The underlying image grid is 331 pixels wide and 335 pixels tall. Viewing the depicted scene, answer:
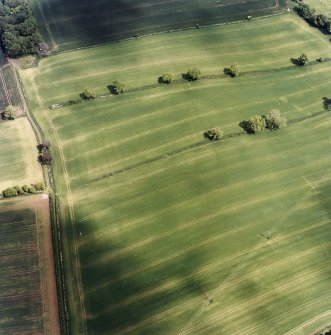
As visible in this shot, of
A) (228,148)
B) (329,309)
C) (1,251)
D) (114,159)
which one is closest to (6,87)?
(114,159)

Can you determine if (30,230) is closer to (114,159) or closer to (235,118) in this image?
(114,159)

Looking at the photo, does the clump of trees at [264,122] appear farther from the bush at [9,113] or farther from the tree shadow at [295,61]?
the bush at [9,113]

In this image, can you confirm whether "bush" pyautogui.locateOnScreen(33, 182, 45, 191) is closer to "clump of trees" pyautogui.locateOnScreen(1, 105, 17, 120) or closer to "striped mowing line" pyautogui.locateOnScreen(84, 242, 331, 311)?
"clump of trees" pyautogui.locateOnScreen(1, 105, 17, 120)

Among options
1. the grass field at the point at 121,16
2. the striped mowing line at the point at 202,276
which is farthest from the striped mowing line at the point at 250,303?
the grass field at the point at 121,16

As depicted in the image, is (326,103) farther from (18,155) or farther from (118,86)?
(18,155)

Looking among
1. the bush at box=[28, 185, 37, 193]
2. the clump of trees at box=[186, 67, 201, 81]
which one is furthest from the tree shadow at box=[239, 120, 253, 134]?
the bush at box=[28, 185, 37, 193]

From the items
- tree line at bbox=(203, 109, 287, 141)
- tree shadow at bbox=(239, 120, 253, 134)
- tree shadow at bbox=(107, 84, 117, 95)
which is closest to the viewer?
tree line at bbox=(203, 109, 287, 141)
